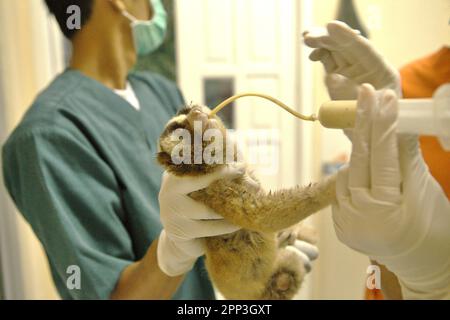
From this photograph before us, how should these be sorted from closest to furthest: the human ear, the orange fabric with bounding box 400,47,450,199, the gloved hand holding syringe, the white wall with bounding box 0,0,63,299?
1. the gloved hand holding syringe
2. the orange fabric with bounding box 400,47,450,199
3. the human ear
4. the white wall with bounding box 0,0,63,299

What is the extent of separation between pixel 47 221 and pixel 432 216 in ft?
2.03

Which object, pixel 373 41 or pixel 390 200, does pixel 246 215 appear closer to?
pixel 390 200

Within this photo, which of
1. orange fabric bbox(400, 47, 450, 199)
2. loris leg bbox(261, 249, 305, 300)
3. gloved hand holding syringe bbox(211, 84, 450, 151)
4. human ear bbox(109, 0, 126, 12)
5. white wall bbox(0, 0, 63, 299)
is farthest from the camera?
white wall bbox(0, 0, 63, 299)

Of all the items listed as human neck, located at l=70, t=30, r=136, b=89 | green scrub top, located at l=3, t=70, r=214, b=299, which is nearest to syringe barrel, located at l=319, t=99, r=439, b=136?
green scrub top, located at l=3, t=70, r=214, b=299

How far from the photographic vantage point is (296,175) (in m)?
0.79

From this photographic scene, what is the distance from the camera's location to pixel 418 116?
458mm

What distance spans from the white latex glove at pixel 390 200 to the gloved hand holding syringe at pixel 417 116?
0.04ft

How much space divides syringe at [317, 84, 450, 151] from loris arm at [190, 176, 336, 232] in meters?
0.09

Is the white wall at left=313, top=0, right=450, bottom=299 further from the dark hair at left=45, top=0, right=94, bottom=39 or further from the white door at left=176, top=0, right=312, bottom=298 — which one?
the dark hair at left=45, top=0, right=94, bottom=39

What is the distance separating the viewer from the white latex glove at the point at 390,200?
1.52 feet

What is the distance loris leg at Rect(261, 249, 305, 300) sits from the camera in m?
0.65

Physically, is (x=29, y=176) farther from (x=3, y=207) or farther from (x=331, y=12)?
(x=331, y=12)

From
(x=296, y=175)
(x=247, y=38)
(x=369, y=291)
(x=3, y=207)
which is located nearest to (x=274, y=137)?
(x=296, y=175)

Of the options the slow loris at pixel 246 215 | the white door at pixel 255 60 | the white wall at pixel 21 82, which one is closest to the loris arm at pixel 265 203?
the slow loris at pixel 246 215
